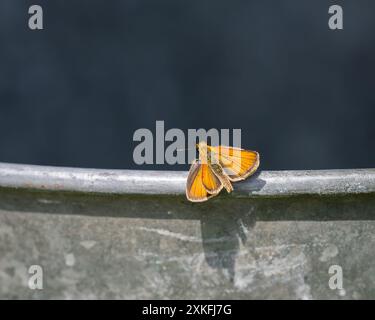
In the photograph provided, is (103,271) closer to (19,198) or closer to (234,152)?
Answer: (19,198)

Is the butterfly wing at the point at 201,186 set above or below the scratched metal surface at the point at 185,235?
above

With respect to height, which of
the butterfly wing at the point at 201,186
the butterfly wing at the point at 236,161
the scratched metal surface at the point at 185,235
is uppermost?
the butterfly wing at the point at 236,161

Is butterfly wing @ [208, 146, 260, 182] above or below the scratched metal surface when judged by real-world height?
above

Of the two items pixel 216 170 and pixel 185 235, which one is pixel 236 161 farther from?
pixel 185 235

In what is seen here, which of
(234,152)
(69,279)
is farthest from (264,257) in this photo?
(69,279)

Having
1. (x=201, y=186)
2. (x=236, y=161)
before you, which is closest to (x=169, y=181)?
(x=201, y=186)
